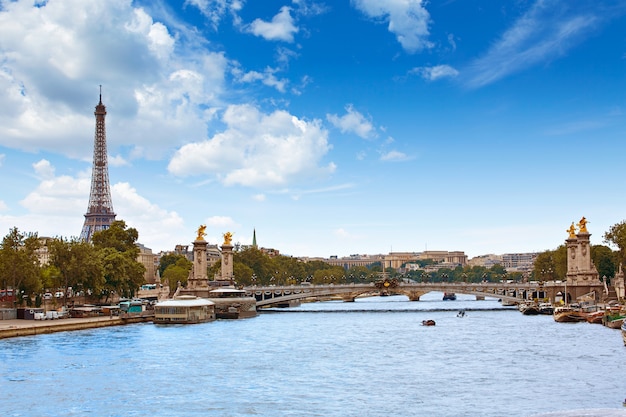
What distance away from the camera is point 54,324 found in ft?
205

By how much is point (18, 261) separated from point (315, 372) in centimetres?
3424

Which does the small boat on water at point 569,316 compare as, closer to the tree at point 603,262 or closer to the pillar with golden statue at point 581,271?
the pillar with golden statue at point 581,271

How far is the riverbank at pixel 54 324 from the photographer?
5644 cm

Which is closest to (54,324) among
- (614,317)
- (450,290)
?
(614,317)

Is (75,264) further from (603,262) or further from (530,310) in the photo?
(603,262)

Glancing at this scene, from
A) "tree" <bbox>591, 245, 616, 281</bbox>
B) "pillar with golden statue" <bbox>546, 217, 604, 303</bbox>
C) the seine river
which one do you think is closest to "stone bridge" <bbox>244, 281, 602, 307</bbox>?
"pillar with golden statue" <bbox>546, 217, 604, 303</bbox>

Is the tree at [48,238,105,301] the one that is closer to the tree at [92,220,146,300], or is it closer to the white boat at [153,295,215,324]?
the tree at [92,220,146,300]

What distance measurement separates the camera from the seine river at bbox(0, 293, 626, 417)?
31188 mm

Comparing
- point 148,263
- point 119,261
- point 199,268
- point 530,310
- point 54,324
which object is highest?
point 148,263

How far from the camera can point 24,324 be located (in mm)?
61500

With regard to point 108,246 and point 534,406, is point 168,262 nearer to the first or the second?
point 108,246

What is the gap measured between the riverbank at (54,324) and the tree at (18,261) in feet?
11.8

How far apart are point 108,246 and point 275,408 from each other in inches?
2895

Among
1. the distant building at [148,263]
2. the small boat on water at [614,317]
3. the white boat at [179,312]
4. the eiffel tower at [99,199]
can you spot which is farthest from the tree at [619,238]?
the distant building at [148,263]
